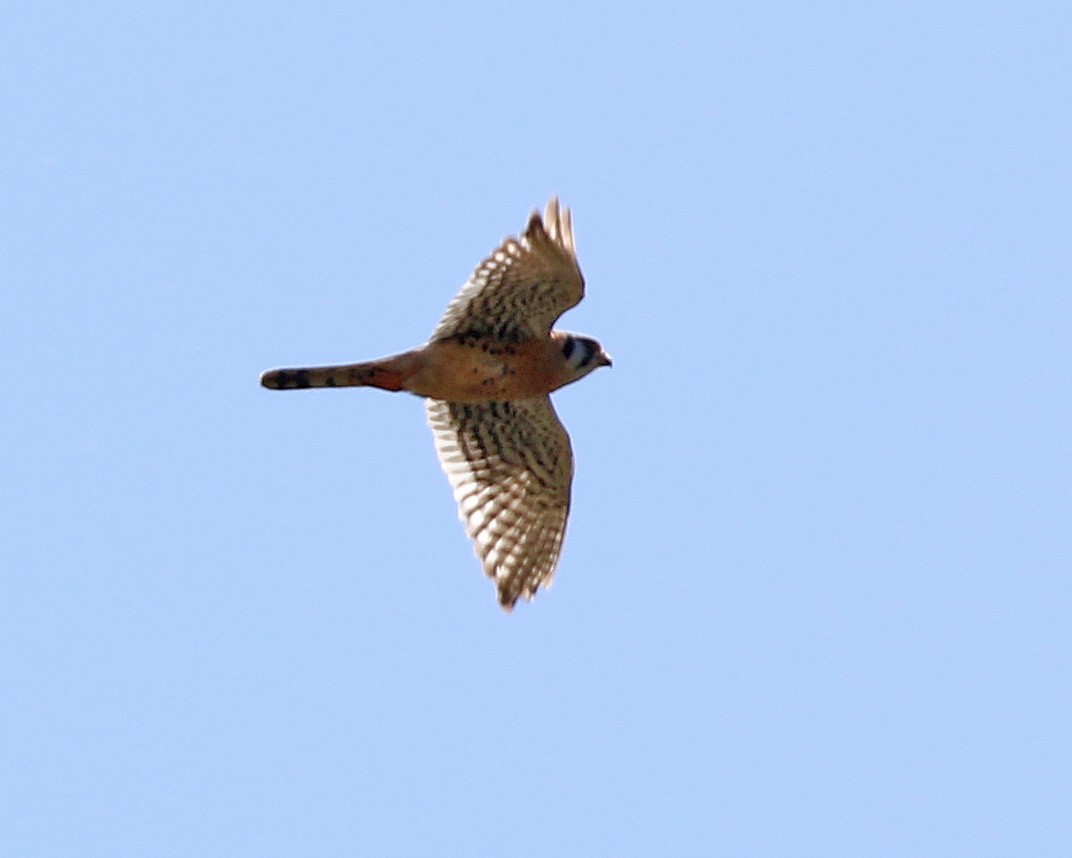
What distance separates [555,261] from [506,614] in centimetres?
242

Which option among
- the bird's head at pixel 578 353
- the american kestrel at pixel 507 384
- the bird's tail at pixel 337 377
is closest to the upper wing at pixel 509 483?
the american kestrel at pixel 507 384

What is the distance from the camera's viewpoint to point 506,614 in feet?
40.7

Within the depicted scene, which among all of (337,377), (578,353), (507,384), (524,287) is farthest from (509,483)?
(524,287)

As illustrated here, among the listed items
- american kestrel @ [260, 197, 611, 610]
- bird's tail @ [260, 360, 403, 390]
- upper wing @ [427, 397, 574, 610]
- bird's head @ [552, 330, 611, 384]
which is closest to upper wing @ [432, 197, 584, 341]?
american kestrel @ [260, 197, 611, 610]

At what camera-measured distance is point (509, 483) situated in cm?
1264

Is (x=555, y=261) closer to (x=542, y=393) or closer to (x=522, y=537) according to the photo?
(x=542, y=393)

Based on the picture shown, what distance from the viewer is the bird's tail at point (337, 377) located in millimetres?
11641

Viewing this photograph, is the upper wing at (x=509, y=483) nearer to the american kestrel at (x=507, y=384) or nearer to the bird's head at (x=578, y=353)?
the american kestrel at (x=507, y=384)

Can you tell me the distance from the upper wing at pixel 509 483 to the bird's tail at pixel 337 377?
0.76m

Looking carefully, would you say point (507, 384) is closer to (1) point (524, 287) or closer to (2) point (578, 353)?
(2) point (578, 353)

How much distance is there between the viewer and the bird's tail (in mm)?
11641

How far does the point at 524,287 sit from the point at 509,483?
64.1 inches

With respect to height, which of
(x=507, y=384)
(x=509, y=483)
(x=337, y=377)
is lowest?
(x=509, y=483)

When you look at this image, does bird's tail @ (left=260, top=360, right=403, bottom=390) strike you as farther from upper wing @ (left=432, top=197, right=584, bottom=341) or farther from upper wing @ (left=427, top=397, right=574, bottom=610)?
upper wing @ (left=427, top=397, right=574, bottom=610)
